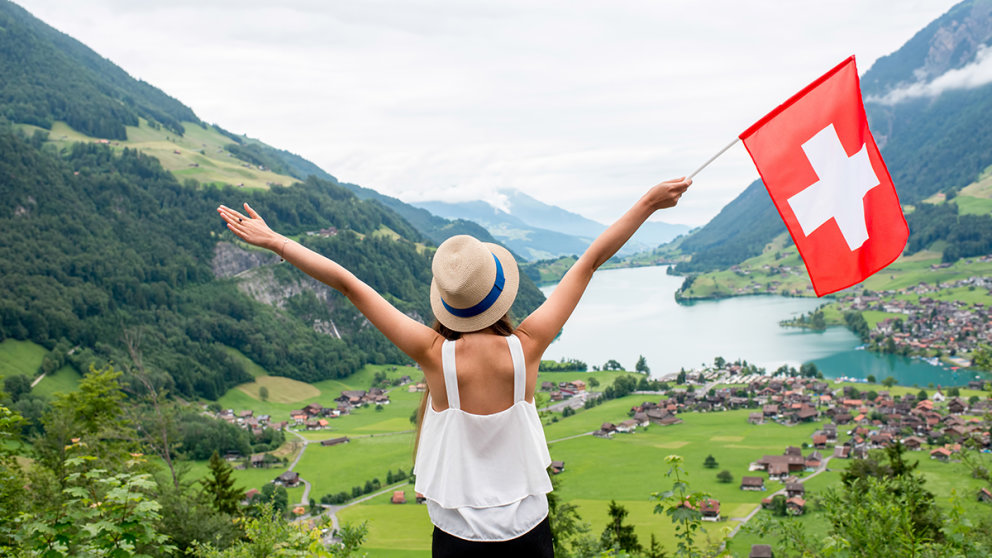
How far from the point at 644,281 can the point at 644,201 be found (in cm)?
18304

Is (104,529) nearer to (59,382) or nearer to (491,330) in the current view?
(491,330)

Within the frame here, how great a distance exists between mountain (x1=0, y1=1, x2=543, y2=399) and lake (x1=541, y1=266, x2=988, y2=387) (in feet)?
46.3

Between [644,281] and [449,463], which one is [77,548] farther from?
[644,281]

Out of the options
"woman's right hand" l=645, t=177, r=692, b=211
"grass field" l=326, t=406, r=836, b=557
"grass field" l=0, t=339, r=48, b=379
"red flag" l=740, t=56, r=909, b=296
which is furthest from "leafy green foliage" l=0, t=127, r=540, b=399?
"woman's right hand" l=645, t=177, r=692, b=211

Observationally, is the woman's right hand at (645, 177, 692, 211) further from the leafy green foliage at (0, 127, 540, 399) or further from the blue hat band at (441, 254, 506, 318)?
the leafy green foliage at (0, 127, 540, 399)

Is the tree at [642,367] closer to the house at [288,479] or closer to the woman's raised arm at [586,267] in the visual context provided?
the house at [288,479]

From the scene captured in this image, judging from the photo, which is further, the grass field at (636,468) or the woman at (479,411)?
the grass field at (636,468)

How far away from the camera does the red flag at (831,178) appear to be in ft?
10.8

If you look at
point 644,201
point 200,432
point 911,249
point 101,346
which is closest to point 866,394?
point 200,432

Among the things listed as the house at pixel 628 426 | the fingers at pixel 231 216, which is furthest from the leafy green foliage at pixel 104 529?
the house at pixel 628 426

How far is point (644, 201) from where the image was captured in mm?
2307

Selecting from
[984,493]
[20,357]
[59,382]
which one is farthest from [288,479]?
[20,357]

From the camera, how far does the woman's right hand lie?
2.30m

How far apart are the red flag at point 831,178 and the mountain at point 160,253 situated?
239 feet
